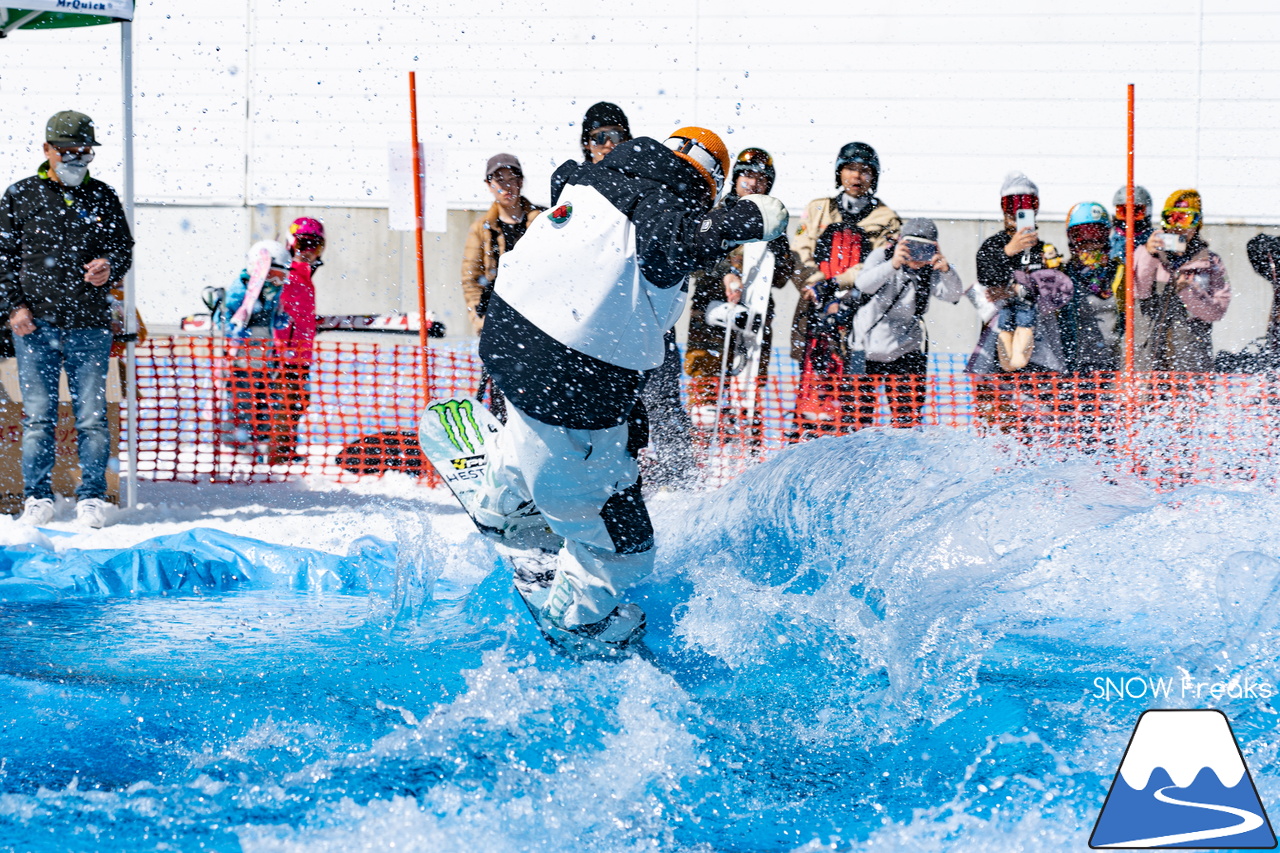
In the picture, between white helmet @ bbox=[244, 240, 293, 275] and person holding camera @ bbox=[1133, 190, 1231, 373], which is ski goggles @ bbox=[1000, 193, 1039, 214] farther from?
white helmet @ bbox=[244, 240, 293, 275]

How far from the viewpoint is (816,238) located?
6297 millimetres

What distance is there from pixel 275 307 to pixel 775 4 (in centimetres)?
557

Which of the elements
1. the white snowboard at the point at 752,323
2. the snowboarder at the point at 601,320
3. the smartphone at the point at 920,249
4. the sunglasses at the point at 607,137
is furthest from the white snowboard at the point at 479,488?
the smartphone at the point at 920,249

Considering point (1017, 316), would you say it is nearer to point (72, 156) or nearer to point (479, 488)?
point (479, 488)

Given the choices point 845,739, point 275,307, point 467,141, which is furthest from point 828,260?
point 467,141

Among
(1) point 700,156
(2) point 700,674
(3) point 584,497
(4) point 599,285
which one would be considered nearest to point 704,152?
(1) point 700,156

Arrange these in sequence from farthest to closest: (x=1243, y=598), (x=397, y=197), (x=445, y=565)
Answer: (x=397, y=197)
(x=445, y=565)
(x=1243, y=598)

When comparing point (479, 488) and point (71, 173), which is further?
point (71, 173)

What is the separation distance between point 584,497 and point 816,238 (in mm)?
3606

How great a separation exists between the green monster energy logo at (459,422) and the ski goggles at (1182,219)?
183 inches

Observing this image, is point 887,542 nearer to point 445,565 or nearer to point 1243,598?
point 1243,598

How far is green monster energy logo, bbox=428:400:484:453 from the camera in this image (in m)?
3.69

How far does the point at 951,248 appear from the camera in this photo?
33.0ft

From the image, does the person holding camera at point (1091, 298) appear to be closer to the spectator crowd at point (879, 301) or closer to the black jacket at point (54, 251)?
the spectator crowd at point (879, 301)
